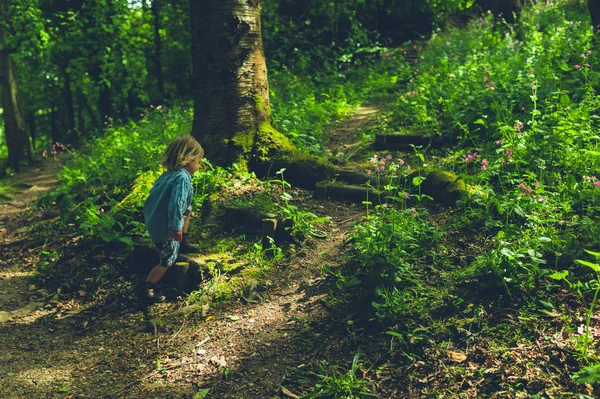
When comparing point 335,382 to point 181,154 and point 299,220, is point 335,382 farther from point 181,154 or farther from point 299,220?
point 181,154

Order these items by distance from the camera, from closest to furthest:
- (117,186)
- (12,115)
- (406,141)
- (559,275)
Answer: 1. (559,275)
2. (406,141)
3. (117,186)
4. (12,115)

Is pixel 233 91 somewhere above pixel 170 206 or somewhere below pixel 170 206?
above

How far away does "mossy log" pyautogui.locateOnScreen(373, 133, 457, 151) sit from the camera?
22.6 feet

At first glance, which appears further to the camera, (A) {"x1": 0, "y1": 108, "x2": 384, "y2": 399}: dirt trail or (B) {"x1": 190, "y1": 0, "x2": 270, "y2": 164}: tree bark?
(B) {"x1": 190, "y1": 0, "x2": 270, "y2": 164}: tree bark

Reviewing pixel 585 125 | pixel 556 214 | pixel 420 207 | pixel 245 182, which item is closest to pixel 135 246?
pixel 245 182

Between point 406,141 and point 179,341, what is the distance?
13.8 feet

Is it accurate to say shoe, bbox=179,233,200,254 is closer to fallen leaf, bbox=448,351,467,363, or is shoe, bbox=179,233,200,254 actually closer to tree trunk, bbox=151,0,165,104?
fallen leaf, bbox=448,351,467,363

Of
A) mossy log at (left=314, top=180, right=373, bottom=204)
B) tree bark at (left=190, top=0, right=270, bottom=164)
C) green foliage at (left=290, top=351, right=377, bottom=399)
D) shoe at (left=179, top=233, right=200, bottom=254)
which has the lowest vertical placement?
green foliage at (left=290, top=351, right=377, bottom=399)

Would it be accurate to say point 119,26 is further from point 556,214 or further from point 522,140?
point 556,214

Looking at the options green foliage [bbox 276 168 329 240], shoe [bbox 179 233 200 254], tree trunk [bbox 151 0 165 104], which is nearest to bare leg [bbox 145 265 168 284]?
shoe [bbox 179 233 200 254]

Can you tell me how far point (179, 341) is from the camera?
174 inches

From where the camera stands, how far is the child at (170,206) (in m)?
4.81

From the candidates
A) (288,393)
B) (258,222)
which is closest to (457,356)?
(288,393)

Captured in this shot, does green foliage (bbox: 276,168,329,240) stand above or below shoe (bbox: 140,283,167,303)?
above
